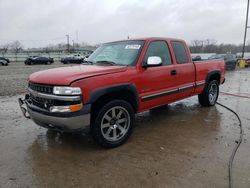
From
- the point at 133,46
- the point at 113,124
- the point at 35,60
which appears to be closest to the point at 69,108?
the point at 113,124

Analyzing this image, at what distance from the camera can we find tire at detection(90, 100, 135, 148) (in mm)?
4078

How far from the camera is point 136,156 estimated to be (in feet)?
13.1

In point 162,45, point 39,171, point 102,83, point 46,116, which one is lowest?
point 39,171

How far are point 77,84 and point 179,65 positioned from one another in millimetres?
2806

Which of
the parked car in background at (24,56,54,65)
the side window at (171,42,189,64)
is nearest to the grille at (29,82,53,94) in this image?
the side window at (171,42,189,64)

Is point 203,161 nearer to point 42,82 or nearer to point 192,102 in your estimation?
point 42,82

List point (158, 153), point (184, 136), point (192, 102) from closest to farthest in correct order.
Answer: point (158, 153) < point (184, 136) < point (192, 102)

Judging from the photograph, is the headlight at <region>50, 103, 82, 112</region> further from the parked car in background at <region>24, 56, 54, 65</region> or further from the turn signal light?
the parked car in background at <region>24, 56, 54, 65</region>

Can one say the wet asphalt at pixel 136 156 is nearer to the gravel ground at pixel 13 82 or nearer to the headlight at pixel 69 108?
the headlight at pixel 69 108

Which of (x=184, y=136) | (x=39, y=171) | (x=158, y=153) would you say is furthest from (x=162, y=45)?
(x=39, y=171)

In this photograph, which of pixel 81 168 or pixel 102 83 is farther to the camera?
pixel 102 83

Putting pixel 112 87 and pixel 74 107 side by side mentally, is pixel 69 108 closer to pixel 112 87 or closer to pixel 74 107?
pixel 74 107

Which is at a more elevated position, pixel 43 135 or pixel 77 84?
pixel 77 84

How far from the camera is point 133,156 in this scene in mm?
4008
